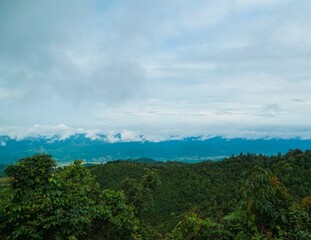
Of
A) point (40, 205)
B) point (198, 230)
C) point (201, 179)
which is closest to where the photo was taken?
point (198, 230)

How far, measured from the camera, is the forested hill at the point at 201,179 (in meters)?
56.2

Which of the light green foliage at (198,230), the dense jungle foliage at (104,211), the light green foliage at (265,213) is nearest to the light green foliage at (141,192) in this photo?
the dense jungle foliage at (104,211)

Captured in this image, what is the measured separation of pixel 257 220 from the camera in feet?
19.4

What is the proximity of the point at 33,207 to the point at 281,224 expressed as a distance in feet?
18.5

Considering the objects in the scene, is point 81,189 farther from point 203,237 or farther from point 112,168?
point 112,168

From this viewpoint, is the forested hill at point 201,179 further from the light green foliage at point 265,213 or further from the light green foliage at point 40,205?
the light green foliage at point 265,213

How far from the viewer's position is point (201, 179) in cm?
8306

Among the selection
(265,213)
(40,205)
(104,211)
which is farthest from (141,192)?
(265,213)

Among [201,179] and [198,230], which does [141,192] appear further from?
[201,179]

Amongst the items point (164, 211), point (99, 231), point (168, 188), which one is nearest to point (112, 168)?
point (168, 188)

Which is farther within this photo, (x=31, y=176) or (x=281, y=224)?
(x=31, y=176)

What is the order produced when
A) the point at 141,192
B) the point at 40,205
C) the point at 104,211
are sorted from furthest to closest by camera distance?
1. the point at 141,192
2. the point at 104,211
3. the point at 40,205

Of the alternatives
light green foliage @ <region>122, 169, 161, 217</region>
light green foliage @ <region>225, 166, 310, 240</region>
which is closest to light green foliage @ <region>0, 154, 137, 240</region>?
light green foliage @ <region>225, 166, 310, 240</region>

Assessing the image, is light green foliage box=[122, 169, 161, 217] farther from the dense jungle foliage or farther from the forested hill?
the forested hill
